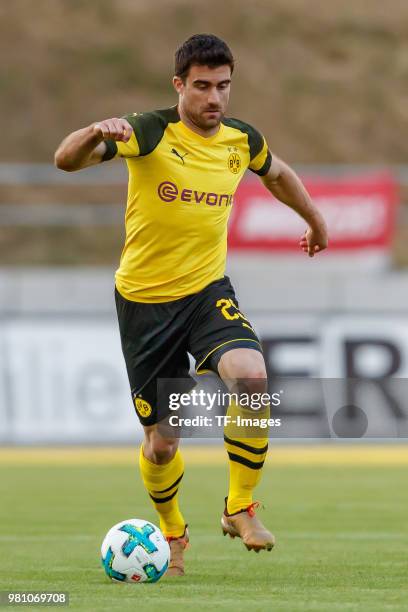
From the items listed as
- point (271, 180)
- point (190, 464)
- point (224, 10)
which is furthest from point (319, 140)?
point (271, 180)

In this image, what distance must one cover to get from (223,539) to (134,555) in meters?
2.59

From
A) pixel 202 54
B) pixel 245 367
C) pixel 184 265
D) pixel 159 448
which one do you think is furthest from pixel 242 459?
pixel 202 54

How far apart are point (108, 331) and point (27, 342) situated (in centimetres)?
101

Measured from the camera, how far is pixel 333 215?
2084 centimetres

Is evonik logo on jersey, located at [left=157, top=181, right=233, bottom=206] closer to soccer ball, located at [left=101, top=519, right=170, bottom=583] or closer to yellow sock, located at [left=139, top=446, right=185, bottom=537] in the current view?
yellow sock, located at [left=139, top=446, right=185, bottom=537]

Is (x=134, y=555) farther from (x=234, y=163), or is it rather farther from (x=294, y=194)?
(x=294, y=194)

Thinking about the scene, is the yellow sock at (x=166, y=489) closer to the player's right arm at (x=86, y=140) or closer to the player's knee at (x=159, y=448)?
the player's knee at (x=159, y=448)

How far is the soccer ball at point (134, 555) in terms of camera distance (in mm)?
6945

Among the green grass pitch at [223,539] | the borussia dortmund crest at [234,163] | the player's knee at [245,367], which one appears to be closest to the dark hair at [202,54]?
the borussia dortmund crest at [234,163]

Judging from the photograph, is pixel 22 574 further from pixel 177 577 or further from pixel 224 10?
pixel 224 10

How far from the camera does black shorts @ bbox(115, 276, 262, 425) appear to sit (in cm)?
737

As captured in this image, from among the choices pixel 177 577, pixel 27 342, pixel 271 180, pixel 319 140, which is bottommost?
pixel 319 140

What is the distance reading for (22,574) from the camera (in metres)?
7.37

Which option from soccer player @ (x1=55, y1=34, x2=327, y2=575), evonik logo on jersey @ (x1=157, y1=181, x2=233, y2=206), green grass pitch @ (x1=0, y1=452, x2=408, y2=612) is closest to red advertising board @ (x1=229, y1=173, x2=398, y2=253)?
→ green grass pitch @ (x1=0, y1=452, x2=408, y2=612)
